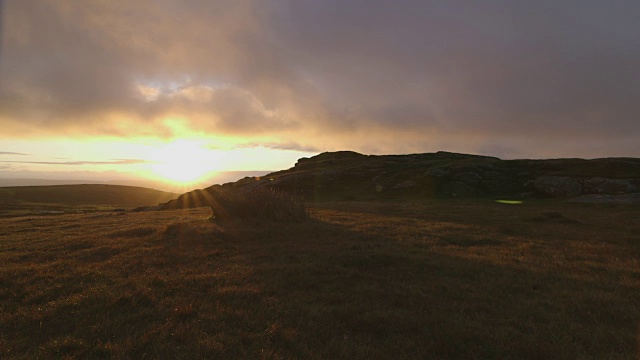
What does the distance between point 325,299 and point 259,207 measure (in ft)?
62.7

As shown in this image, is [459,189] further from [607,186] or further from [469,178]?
[607,186]

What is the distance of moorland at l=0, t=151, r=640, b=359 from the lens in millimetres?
7160

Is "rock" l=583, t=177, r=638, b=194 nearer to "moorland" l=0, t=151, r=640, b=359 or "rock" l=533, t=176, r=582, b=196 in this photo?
"rock" l=533, t=176, r=582, b=196

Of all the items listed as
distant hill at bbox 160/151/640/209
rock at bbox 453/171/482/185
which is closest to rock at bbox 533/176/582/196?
distant hill at bbox 160/151/640/209

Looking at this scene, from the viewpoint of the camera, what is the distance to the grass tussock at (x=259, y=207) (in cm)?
2744

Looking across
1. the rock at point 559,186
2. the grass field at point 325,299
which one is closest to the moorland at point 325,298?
the grass field at point 325,299

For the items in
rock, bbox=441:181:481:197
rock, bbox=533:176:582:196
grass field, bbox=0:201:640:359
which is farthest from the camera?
rock, bbox=441:181:481:197

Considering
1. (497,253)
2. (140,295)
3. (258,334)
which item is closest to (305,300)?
(258,334)

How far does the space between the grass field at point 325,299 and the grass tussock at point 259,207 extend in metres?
8.22

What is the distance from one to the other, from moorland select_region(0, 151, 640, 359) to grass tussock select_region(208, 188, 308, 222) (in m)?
7.86

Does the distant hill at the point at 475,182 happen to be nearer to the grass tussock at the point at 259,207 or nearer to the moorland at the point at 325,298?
the grass tussock at the point at 259,207

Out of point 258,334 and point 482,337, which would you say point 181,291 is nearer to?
point 258,334

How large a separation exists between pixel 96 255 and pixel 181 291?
335 inches

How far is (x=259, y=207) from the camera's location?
28.3m
